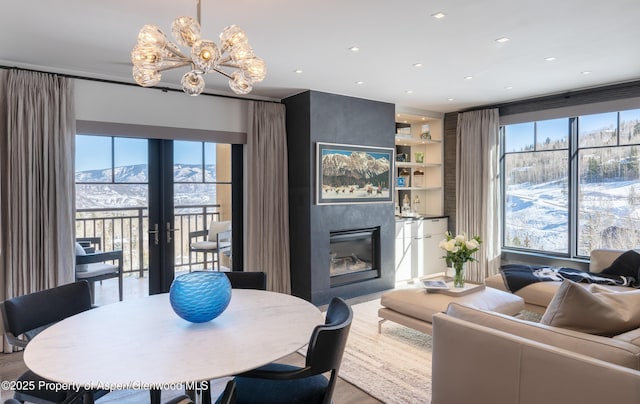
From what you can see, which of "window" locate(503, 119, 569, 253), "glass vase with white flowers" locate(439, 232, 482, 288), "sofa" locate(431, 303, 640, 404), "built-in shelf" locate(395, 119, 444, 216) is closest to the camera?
"sofa" locate(431, 303, 640, 404)

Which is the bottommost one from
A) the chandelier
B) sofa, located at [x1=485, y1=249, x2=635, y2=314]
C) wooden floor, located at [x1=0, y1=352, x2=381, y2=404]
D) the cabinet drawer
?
wooden floor, located at [x1=0, y1=352, x2=381, y2=404]

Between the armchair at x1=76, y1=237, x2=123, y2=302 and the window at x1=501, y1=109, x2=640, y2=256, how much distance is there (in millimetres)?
5263

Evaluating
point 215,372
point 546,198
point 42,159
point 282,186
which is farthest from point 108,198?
point 546,198

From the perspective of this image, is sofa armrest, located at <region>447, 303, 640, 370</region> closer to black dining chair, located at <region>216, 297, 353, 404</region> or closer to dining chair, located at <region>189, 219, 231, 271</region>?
black dining chair, located at <region>216, 297, 353, 404</region>

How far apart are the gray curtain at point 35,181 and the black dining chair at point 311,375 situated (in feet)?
9.22

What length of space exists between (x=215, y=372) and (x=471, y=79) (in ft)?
13.7

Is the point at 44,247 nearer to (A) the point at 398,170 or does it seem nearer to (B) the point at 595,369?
(B) the point at 595,369

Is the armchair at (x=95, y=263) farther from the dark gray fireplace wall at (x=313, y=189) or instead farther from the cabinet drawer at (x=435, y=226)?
the cabinet drawer at (x=435, y=226)

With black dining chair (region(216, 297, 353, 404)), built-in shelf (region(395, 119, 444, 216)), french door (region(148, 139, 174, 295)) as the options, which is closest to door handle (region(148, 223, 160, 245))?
french door (region(148, 139, 174, 295))

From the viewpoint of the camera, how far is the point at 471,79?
4.43 metres

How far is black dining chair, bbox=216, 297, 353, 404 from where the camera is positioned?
1620 mm

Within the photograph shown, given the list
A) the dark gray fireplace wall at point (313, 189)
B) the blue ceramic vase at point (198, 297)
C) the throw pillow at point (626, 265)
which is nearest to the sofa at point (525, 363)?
the blue ceramic vase at point (198, 297)

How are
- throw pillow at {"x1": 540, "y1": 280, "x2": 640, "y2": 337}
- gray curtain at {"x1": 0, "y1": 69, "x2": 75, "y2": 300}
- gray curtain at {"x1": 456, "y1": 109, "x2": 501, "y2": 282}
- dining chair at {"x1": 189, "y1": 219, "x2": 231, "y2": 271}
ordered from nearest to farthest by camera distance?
1. throw pillow at {"x1": 540, "y1": 280, "x2": 640, "y2": 337}
2. gray curtain at {"x1": 0, "y1": 69, "x2": 75, "y2": 300}
3. dining chair at {"x1": 189, "y1": 219, "x2": 231, "y2": 271}
4. gray curtain at {"x1": 456, "y1": 109, "x2": 501, "y2": 282}

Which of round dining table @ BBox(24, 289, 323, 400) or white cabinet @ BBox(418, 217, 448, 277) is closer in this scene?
round dining table @ BBox(24, 289, 323, 400)
